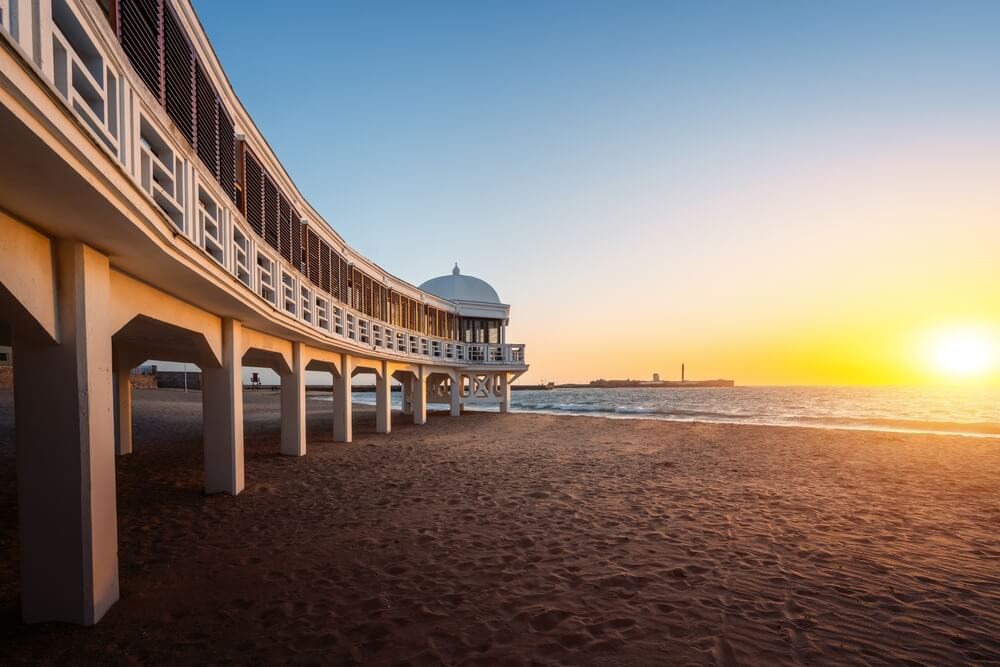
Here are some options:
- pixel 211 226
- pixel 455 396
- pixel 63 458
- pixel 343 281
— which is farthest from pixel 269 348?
pixel 455 396

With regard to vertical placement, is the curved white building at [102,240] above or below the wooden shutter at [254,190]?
below

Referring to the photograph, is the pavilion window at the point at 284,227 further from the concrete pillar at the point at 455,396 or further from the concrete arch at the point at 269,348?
the concrete pillar at the point at 455,396

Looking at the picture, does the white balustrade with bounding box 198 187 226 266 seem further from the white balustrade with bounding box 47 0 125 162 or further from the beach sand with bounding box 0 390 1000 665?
the beach sand with bounding box 0 390 1000 665

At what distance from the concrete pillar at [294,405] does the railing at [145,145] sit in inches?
70.8

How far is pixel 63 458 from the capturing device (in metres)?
4.27

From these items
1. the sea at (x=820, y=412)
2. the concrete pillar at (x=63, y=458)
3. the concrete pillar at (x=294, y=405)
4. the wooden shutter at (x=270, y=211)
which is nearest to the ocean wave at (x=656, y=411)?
the sea at (x=820, y=412)

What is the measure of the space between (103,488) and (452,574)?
12.0ft

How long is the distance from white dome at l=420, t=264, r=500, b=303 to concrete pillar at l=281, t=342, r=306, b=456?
16.9 m

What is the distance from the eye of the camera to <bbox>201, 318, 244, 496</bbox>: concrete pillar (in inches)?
343

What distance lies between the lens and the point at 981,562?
6.19 meters

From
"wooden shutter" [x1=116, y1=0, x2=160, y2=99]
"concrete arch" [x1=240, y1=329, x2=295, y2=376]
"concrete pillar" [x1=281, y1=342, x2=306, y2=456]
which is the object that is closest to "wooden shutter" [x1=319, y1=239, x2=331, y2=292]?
"concrete pillar" [x1=281, y1=342, x2=306, y2=456]

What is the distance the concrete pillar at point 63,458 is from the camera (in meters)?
4.23

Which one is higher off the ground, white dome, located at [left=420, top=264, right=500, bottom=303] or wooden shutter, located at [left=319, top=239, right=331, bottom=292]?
white dome, located at [left=420, top=264, right=500, bottom=303]

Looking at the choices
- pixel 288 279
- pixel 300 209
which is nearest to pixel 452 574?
pixel 288 279
